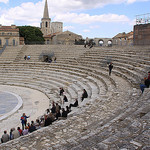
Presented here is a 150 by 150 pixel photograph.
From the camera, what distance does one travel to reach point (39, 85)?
18.0 metres

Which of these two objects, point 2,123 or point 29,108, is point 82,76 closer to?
point 29,108

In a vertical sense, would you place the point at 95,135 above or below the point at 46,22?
below

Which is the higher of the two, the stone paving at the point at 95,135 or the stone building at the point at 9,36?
the stone building at the point at 9,36

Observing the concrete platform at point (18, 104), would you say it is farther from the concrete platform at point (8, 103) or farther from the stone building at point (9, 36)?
the stone building at point (9, 36)

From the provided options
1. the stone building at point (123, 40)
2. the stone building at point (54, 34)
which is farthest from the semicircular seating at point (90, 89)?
the stone building at point (54, 34)

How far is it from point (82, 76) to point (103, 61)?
3282mm

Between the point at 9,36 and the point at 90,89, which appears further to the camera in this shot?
the point at 9,36

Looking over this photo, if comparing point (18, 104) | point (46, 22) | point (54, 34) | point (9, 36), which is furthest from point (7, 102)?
point (46, 22)

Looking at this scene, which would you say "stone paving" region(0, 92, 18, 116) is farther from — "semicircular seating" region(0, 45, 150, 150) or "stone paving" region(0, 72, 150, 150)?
"stone paving" region(0, 72, 150, 150)

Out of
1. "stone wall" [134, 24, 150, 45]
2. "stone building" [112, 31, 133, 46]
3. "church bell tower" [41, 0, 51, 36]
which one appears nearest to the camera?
"stone wall" [134, 24, 150, 45]

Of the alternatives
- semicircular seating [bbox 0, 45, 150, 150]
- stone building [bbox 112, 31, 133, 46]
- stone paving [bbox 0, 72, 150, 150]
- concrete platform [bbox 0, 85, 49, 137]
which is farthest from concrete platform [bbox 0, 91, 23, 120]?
stone building [bbox 112, 31, 133, 46]

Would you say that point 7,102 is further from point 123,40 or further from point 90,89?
point 123,40

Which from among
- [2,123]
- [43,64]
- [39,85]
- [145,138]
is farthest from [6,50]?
[145,138]

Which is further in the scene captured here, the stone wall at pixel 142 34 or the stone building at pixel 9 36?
the stone building at pixel 9 36
